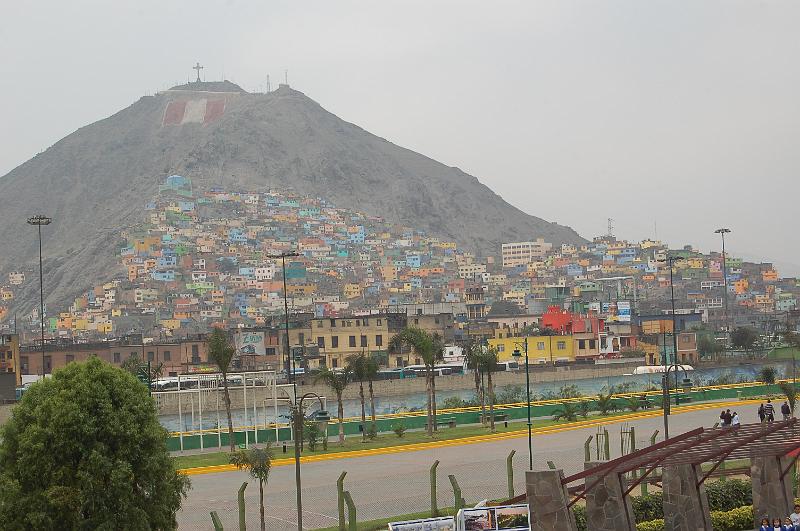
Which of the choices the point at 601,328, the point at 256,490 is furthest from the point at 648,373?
the point at 256,490

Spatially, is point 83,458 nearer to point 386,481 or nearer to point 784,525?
point 784,525

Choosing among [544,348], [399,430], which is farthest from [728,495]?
[544,348]

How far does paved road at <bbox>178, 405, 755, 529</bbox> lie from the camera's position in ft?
94.6

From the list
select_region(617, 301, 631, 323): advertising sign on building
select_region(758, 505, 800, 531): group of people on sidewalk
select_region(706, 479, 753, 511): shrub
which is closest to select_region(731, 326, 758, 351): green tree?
select_region(617, 301, 631, 323): advertising sign on building

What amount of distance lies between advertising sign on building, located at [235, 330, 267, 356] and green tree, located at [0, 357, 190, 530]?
95.9 metres

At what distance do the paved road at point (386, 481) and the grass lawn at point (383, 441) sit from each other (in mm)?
2774

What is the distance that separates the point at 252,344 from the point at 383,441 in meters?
72.6

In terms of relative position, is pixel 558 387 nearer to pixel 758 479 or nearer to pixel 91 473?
pixel 758 479

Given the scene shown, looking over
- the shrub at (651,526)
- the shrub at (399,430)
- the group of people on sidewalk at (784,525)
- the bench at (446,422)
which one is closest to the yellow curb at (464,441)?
the shrub at (399,430)

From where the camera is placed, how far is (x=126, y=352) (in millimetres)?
105000

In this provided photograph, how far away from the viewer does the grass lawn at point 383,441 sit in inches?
1614

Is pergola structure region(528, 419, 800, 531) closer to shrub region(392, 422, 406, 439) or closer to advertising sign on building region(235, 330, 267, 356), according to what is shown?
shrub region(392, 422, 406, 439)

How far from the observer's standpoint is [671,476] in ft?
75.2

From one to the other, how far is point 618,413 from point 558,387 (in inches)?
1575
